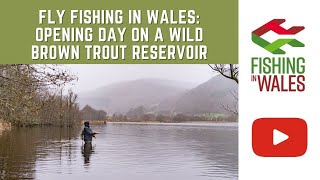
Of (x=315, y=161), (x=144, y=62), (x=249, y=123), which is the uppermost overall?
(x=144, y=62)

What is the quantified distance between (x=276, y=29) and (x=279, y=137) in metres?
1.73

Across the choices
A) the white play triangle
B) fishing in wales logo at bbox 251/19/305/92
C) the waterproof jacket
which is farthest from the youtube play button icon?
the waterproof jacket

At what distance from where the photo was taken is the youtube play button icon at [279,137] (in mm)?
8359

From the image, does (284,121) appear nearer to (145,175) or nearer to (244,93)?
(244,93)

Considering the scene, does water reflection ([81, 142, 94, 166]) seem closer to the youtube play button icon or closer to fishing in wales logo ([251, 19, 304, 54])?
the youtube play button icon

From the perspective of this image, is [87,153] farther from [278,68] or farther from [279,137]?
[278,68]

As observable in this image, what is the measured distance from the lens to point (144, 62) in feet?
31.8

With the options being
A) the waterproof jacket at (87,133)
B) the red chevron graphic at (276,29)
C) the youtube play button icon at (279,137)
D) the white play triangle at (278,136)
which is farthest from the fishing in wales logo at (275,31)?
the waterproof jacket at (87,133)

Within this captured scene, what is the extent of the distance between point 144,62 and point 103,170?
1262 centimetres

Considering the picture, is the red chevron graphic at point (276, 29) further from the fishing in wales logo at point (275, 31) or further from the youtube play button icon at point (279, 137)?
the youtube play button icon at point (279, 137)

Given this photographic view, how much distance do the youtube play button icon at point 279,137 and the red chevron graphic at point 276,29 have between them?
55.4 inches

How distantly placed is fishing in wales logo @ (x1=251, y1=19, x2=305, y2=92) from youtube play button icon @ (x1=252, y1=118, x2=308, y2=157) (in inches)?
20.3

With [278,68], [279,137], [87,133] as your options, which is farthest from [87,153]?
[278,68]

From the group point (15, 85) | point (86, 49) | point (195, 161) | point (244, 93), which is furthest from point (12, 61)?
point (195, 161)
